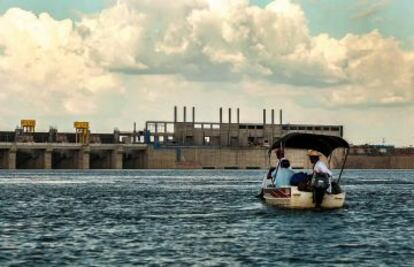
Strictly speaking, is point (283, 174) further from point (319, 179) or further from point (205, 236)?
point (205, 236)

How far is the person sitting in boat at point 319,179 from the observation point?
57987 millimetres

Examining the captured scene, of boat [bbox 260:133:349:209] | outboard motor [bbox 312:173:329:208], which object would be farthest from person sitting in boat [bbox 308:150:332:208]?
boat [bbox 260:133:349:209]

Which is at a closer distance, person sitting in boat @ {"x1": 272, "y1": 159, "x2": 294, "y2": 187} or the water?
the water

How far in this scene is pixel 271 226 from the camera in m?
50.1

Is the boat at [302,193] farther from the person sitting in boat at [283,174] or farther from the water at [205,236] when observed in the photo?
the water at [205,236]

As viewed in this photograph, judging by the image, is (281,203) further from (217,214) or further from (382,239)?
(382,239)

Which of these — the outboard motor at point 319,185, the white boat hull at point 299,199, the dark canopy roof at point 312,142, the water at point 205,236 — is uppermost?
the dark canopy roof at point 312,142

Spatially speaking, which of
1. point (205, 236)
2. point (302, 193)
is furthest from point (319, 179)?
point (205, 236)

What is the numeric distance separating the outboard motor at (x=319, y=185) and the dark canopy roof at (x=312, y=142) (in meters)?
6.09

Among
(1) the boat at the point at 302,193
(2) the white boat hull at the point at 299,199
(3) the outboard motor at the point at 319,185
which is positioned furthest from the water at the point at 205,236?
(3) the outboard motor at the point at 319,185

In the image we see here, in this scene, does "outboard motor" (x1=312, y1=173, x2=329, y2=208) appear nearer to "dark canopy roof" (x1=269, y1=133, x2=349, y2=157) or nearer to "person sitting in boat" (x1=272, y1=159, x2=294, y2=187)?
"person sitting in boat" (x1=272, y1=159, x2=294, y2=187)

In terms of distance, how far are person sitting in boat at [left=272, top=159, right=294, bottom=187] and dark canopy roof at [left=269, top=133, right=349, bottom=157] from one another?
3.08 metres

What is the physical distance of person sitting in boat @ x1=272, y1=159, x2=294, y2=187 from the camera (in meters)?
61.4

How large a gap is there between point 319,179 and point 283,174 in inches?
147
